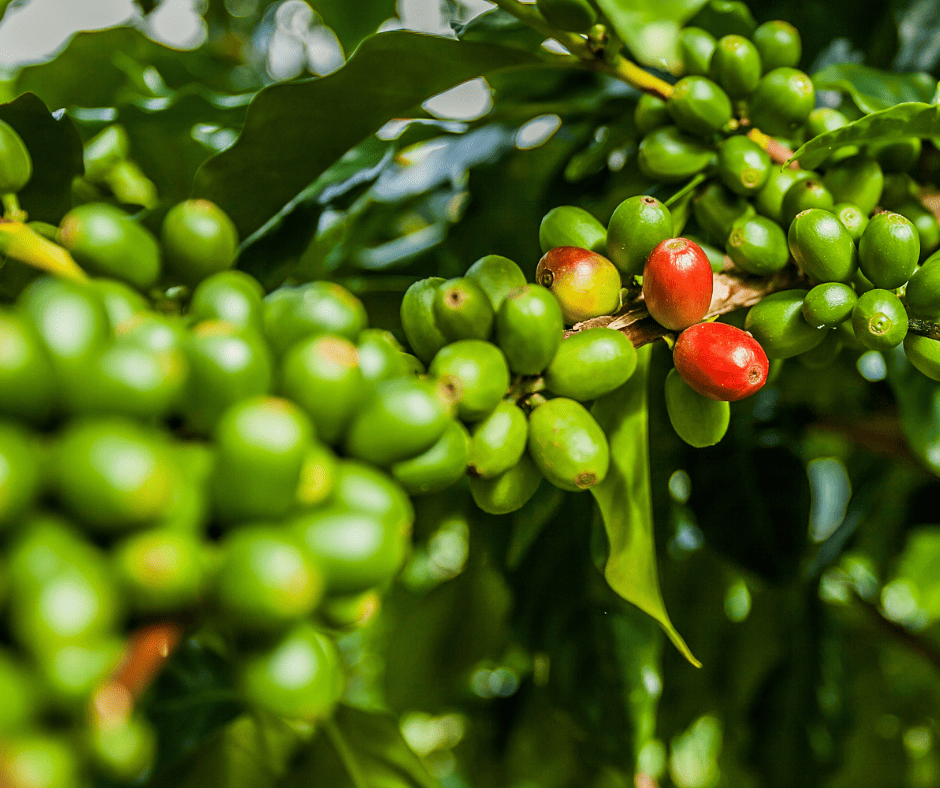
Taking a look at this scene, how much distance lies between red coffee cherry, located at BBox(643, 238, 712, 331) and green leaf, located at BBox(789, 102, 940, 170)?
0.21 m

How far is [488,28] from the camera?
0.93 meters

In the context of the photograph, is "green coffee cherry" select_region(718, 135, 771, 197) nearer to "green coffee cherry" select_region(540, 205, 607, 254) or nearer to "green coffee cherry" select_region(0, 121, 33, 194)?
"green coffee cherry" select_region(540, 205, 607, 254)

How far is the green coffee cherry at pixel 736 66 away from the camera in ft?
2.41

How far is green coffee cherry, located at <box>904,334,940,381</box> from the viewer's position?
0.61 m

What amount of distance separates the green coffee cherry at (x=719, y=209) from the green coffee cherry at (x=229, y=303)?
48cm

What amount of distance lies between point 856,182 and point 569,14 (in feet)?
1.01

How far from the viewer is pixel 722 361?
529mm

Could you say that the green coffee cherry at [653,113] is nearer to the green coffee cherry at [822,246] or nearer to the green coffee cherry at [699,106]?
the green coffee cherry at [699,106]

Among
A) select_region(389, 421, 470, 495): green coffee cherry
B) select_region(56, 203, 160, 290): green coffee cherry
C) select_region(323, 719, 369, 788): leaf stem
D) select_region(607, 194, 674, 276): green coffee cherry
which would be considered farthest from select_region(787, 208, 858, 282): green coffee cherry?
select_region(323, 719, 369, 788): leaf stem

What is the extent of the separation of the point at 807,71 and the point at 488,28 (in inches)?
20.2

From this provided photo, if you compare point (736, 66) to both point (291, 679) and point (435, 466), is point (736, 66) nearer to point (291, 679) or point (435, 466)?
point (435, 466)

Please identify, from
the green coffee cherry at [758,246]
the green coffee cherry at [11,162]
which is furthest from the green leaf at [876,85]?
the green coffee cherry at [11,162]

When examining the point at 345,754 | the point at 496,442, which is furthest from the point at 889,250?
the point at 345,754

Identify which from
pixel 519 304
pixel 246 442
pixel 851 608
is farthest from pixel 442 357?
pixel 851 608
